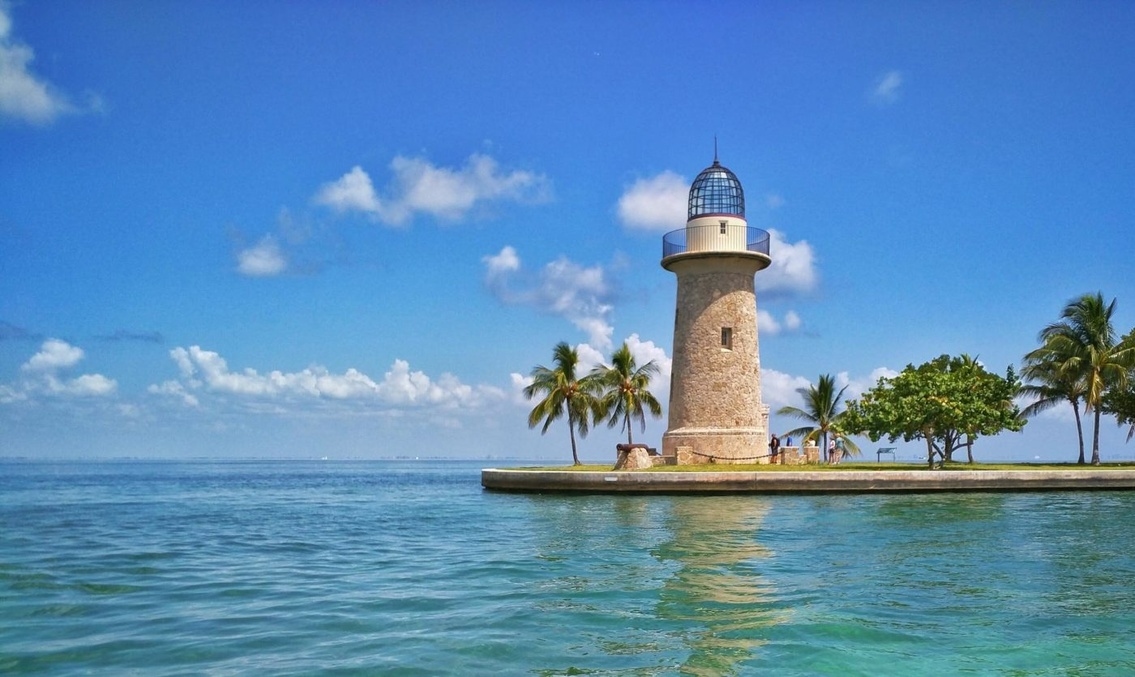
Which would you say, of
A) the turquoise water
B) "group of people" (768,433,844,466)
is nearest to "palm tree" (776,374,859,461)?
"group of people" (768,433,844,466)

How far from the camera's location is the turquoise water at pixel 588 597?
323 inches

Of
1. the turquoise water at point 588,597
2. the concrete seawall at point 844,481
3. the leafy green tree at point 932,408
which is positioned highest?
the leafy green tree at point 932,408

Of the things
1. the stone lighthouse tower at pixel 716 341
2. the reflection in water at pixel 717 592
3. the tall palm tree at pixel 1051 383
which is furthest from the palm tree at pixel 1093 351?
the reflection in water at pixel 717 592

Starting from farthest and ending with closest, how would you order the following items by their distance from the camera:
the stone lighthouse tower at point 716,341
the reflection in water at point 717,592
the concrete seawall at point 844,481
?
the stone lighthouse tower at point 716,341, the concrete seawall at point 844,481, the reflection in water at point 717,592

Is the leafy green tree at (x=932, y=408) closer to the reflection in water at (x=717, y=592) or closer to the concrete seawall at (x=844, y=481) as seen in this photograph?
the concrete seawall at (x=844, y=481)

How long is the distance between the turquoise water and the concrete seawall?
694 centimetres

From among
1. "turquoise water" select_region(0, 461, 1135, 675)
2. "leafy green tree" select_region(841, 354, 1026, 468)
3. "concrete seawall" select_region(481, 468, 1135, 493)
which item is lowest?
"turquoise water" select_region(0, 461, 1135, 675)

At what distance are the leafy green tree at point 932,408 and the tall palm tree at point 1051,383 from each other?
409 cm

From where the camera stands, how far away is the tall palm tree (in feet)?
135

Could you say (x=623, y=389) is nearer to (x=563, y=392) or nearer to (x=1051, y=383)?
(x=563, y=392)

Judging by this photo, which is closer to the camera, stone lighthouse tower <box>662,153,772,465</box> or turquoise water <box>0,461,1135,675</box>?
turquoise water <box>0,461,1135,675</box>

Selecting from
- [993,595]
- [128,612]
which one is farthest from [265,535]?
[993,595]

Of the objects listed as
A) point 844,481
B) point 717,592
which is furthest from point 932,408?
point 717,592

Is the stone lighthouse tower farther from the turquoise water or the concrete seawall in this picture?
the turquoise water
